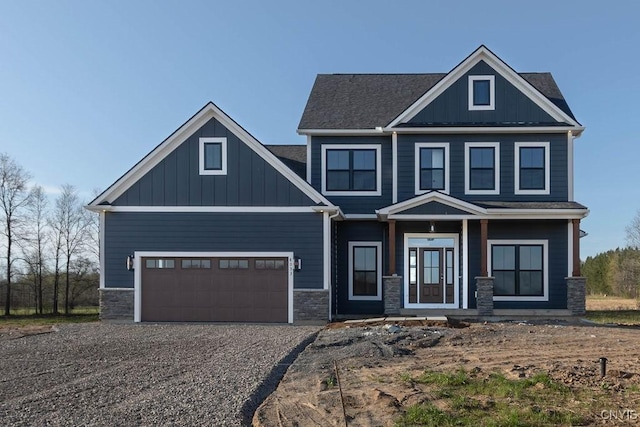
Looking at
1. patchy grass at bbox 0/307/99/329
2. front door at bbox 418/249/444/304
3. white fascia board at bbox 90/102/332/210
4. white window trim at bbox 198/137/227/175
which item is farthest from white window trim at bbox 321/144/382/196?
patchy grass at bbox 0/307/99/329

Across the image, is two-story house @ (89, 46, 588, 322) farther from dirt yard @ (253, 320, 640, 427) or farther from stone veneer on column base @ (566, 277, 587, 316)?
dirt yard @ (253, 320, 640, 427)

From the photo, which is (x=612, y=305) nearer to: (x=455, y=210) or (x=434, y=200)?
(x=455, y=210)

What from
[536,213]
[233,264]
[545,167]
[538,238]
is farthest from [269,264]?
[545,167]

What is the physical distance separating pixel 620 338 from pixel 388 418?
8706 millimetres

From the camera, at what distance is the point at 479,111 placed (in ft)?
60.9

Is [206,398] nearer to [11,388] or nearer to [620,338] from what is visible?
[11,388]

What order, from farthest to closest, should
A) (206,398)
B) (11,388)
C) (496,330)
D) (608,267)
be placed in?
(608,267) → (496,330) → (11,388) → (206,398)

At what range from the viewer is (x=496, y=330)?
14.3 metres

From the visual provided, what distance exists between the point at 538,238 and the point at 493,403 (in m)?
12.7

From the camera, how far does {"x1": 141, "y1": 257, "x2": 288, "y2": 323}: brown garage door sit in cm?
1695

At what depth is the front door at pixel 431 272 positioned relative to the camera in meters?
18.5

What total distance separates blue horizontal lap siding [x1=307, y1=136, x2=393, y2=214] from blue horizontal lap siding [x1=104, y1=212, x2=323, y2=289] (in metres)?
2.22

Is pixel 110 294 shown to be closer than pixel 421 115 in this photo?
Yes

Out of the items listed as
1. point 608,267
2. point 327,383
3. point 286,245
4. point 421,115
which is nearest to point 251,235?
point 286,245
